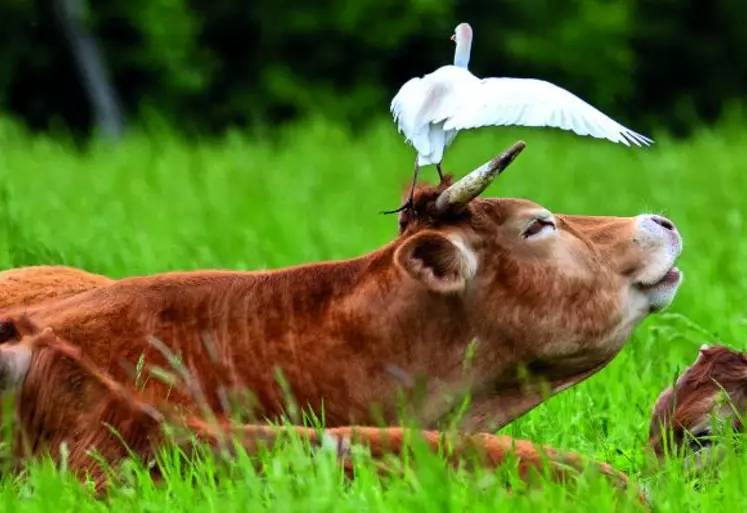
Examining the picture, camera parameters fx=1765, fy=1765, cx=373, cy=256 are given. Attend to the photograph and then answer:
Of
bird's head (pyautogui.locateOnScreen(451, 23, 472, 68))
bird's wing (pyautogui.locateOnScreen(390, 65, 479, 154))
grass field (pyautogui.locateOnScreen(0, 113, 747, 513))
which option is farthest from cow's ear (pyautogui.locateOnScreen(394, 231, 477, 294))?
bird's head (pyautogui.locateOnScreen(451, 23, 472, 68))

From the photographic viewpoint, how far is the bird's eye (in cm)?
488

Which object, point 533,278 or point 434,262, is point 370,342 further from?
point 533,278

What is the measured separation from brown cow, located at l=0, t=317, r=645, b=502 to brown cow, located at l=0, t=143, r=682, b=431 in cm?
24

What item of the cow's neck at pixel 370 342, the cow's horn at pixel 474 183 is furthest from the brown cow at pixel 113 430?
the cow's horn at pixel 474 183

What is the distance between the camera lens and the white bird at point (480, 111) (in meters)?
4.77

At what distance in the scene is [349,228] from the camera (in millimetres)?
11359

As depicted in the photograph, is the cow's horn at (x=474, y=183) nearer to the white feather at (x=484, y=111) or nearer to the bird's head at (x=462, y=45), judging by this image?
the white feather at (x=484, y=111)

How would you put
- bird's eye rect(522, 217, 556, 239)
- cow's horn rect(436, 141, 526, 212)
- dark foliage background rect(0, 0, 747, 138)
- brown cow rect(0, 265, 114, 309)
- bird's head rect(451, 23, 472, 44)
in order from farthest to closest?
dark foliage background rect(0, 0, 747, 138) → bird's head rect(451, 23, 472, 44) → brown cow rect(0, 265, 114, 309) → bird's eye rect(522, 217, 556, 239) → cow's horn rect(436, 141, 526, 212)

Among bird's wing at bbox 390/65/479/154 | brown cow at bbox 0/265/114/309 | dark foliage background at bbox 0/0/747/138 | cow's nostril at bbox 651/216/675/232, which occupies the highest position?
bird's wing at bbox 390/65/479/154

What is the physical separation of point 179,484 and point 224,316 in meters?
0.87

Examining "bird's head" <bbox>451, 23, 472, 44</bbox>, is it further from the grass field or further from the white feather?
the grass field

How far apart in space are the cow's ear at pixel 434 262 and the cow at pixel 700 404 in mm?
716

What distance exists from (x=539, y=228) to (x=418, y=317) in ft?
1.42

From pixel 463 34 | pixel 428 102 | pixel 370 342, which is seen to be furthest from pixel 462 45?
pixel 370 342
